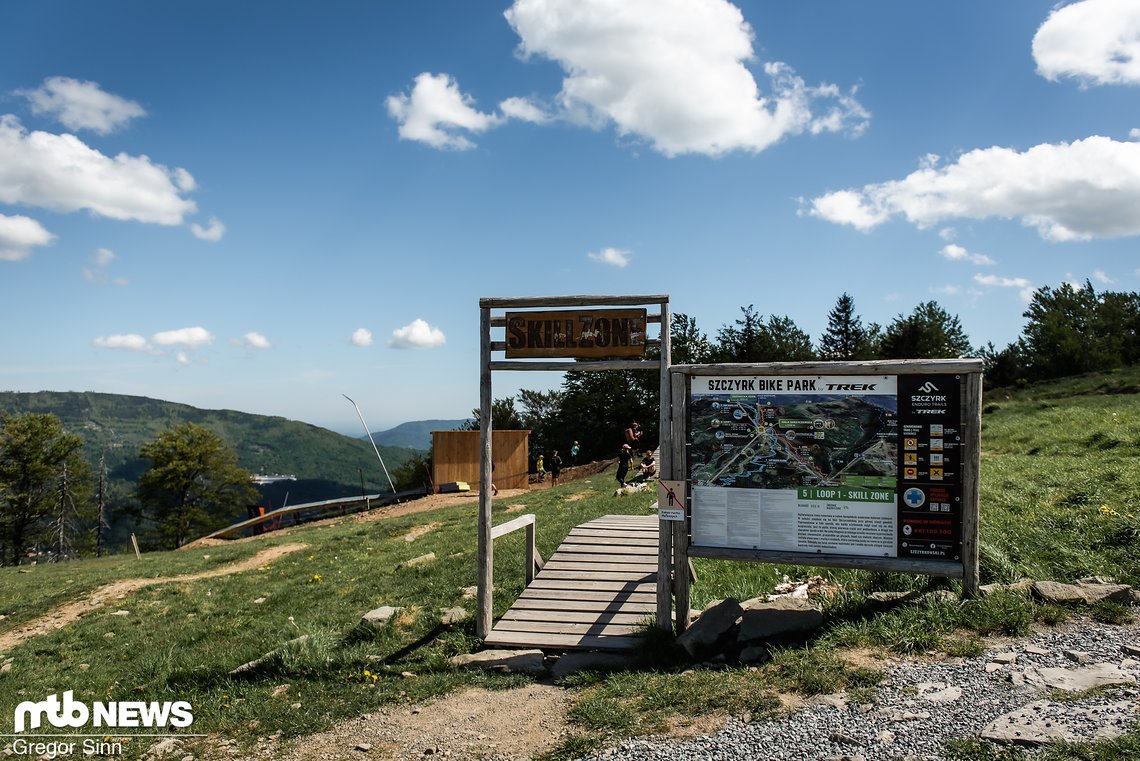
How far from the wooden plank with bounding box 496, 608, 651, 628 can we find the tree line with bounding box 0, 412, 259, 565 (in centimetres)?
5220

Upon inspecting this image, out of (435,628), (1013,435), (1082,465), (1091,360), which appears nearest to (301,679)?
(435,628)

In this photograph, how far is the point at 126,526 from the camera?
155375 millimetres

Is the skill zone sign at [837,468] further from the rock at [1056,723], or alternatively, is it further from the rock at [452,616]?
the rock at [452,616]

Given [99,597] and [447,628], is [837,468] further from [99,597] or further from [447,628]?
[99,597]

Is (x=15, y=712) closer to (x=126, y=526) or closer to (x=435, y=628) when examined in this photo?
(x=435, y=628)

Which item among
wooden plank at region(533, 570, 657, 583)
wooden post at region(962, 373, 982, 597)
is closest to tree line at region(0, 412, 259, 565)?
wooden plank at region(533, 570, 657, 583)

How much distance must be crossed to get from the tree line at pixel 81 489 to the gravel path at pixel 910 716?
56302mm

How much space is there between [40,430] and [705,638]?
213 feet

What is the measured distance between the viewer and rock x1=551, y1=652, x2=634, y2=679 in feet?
23.8

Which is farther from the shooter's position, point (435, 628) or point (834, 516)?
point (435, 628)

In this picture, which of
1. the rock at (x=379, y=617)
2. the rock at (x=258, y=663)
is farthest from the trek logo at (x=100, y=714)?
the rock at (x=379, y=617)

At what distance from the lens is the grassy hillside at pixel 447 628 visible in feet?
20.6

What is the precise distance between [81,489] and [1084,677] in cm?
6850

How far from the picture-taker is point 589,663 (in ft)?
24.1
